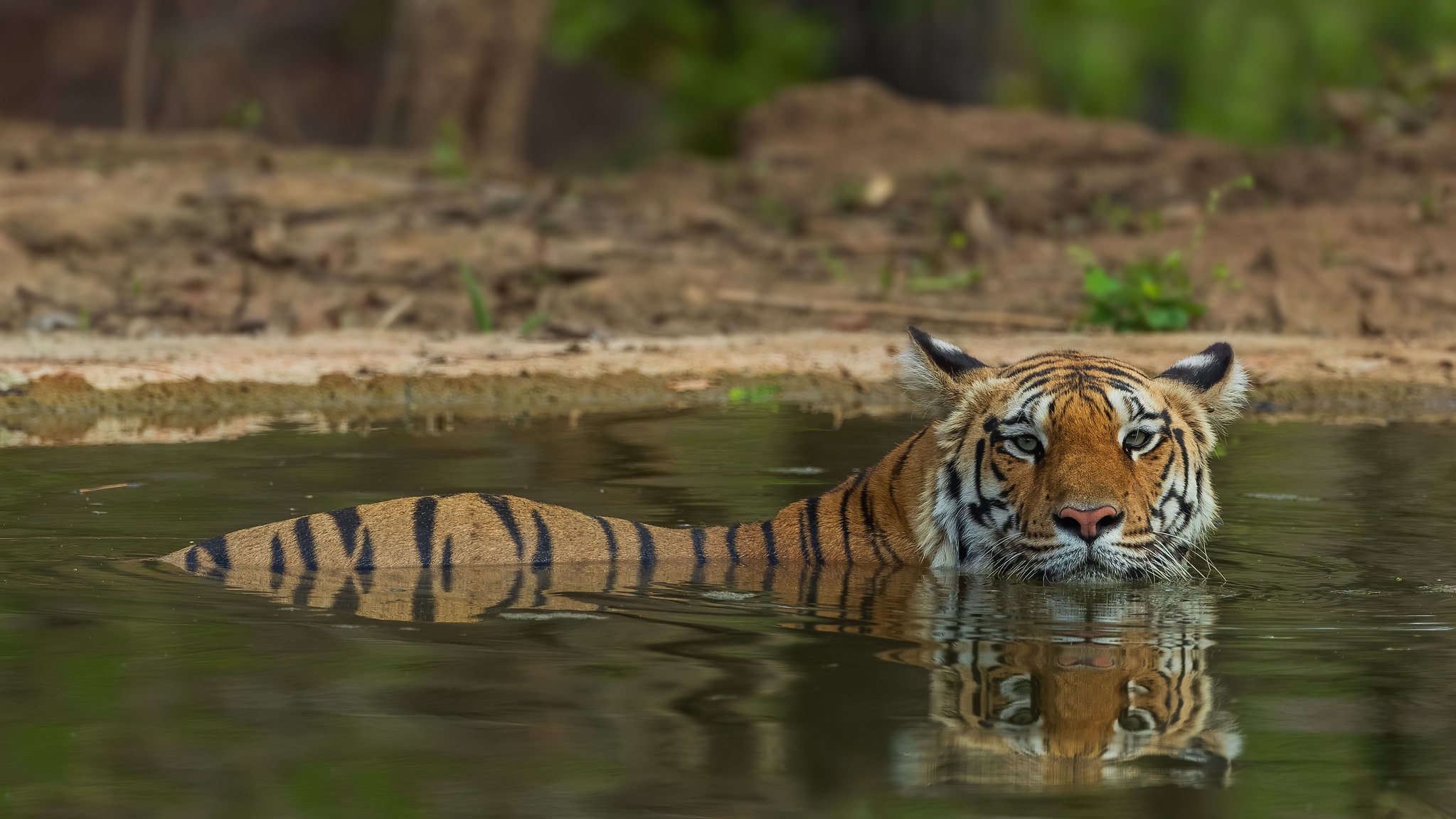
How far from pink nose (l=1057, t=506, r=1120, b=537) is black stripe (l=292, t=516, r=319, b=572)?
75.0 inches

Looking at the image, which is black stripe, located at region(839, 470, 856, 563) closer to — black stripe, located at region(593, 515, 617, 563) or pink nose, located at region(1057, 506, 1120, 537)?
black stripe, located at region(593, 515, 617, 563)

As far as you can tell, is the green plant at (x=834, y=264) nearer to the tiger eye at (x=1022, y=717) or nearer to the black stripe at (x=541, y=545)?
the black stripe at (x=541, y=545)

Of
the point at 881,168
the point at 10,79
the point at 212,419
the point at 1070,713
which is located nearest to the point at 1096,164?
the point at 881,168

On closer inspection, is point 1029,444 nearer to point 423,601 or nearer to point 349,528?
point 423,601

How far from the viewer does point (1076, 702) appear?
11.9 feet

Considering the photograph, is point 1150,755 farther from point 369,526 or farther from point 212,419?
point 212,419

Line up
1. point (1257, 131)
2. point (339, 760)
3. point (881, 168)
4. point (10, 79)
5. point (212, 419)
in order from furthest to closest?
1. point (10, 79)
2. point (1257, 131)
3. point (881, 168)
4. point (212, 419)
5. point (339, 760)

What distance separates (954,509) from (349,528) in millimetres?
1552

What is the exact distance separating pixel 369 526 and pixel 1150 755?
7.97ft

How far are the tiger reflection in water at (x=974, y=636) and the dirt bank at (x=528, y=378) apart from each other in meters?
3.13

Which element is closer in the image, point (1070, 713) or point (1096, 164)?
point (1070, 713)

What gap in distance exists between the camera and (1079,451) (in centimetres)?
462

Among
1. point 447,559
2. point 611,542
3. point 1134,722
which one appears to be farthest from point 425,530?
point 1134,722

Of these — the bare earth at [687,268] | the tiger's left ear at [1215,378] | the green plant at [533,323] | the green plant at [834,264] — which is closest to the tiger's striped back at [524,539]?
the tiger's left ear at [1215,378]
